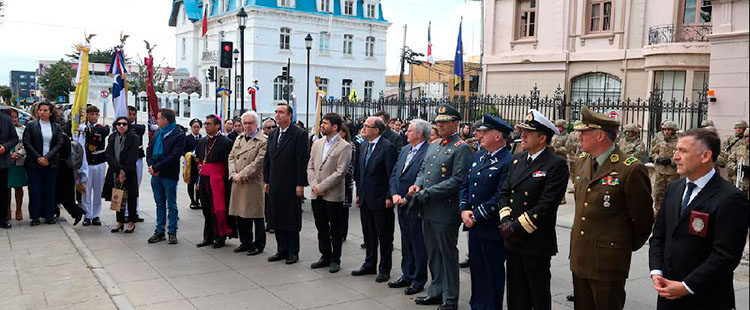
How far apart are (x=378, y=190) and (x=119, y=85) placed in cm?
684

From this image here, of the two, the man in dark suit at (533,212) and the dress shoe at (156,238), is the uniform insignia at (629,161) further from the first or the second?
the dress shoe at (156,238)

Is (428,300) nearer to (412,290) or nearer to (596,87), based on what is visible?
(412,290)

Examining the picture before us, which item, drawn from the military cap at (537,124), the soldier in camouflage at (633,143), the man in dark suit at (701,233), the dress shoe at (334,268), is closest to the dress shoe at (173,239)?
the dress shoe at (334,268)

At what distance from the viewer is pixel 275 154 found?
26.3 feet

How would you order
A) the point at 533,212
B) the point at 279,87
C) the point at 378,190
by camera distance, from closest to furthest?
the point at 533,212
the point at 378,190
the point at 279,87

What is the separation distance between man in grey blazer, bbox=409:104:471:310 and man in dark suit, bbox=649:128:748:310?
2.49 meters

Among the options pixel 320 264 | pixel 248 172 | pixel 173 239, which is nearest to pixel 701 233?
pixel 320 264

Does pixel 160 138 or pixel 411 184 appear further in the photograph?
pixel 160 138

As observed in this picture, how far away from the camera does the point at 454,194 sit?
619cm

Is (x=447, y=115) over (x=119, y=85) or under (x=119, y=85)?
under

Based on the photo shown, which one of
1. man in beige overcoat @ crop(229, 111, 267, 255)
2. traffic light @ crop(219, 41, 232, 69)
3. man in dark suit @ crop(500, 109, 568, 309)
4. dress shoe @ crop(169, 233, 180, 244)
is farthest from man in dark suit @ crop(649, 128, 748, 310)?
traffic light @ crop(219, 41, 232, 69)

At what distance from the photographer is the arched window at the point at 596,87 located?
A: 23500mm

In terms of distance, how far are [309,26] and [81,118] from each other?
38.6m

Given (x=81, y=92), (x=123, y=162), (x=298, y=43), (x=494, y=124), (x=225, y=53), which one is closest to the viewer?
(x=494, y=124)
